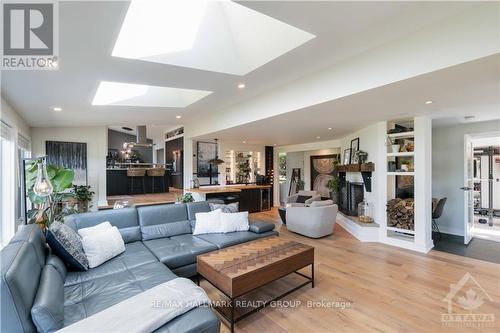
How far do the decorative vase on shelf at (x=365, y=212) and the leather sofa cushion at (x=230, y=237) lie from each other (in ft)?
8.25

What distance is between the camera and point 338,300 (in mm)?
2578

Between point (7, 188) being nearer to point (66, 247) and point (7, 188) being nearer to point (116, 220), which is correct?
point (116, 220)

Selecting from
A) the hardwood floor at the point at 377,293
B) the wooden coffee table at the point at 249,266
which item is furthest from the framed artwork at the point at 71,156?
the wooden coffee table at the point at 249,266

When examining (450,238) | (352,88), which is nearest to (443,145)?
(450,238)

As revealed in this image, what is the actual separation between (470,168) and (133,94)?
279 inches

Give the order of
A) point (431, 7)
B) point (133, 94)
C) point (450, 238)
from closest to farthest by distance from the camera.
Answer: point (431, 7)
point (133, 94)
point (450, 238)

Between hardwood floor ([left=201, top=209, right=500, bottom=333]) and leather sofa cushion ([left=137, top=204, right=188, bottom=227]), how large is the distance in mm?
1130

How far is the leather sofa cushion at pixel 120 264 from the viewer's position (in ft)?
7.06

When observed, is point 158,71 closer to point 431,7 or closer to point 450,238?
point 431,7

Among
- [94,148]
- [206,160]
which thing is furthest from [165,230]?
[94,148]

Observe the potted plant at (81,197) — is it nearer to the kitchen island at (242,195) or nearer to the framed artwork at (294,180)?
the kitchen island at (242,195)

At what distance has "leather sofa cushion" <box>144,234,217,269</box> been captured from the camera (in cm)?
270

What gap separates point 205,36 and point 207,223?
8.30 ft

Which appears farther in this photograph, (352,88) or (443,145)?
(443,145)
